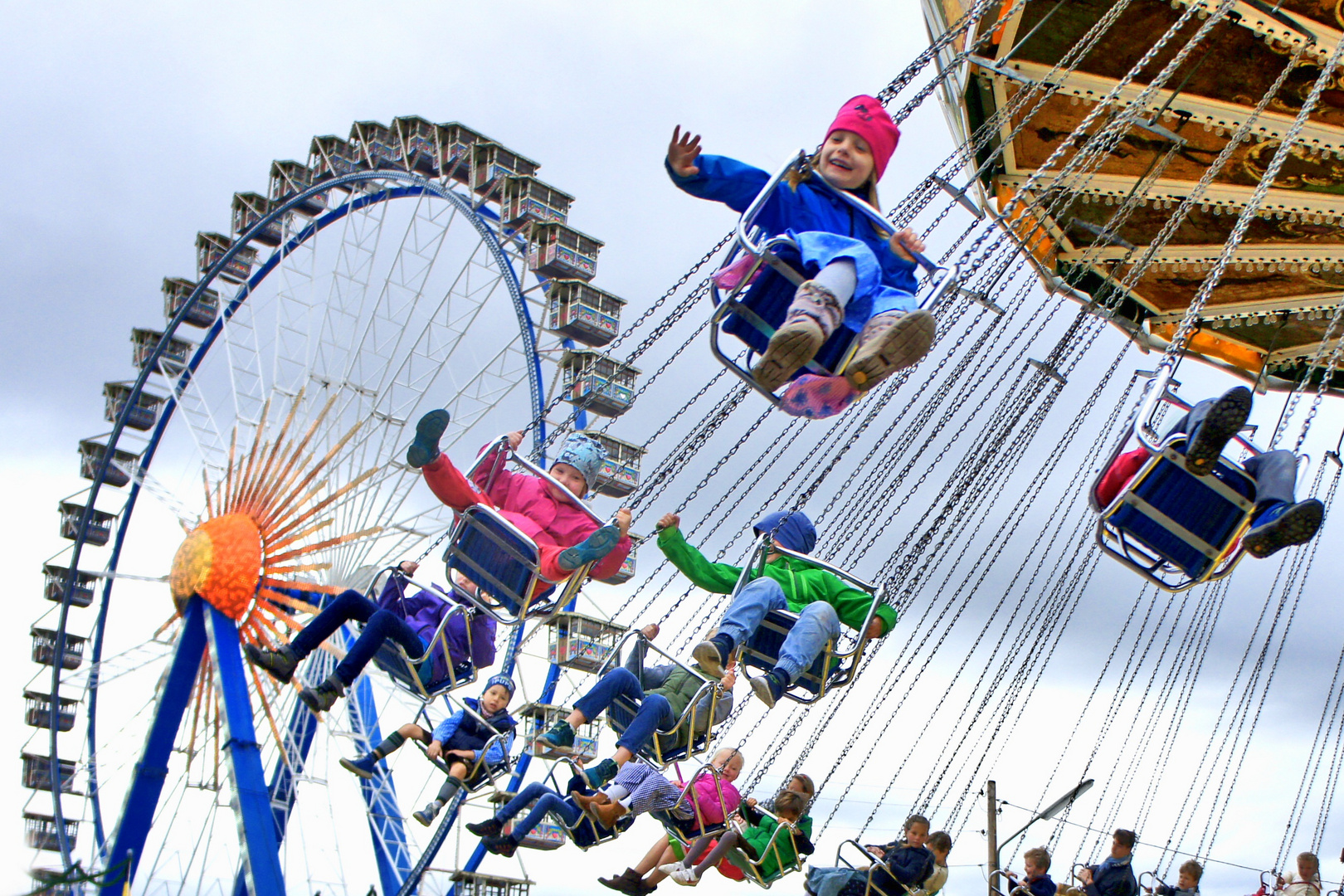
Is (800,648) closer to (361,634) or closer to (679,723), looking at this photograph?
(679,723)

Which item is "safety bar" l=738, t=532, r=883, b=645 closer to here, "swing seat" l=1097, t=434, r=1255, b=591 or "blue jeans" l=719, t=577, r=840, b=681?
"blue jeans" l=719, t=577, r=840, b=681

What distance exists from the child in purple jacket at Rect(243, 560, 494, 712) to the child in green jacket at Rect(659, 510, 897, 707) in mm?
1054

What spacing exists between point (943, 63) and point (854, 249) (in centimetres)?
329

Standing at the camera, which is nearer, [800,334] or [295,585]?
[800,334]

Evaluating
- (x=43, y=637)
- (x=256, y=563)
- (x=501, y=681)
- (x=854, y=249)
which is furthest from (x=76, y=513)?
(x=854, y=249)

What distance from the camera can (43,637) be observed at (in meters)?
21.4

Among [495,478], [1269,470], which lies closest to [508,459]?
[495,478]

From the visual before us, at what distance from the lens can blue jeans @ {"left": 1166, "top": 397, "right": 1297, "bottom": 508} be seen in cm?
620

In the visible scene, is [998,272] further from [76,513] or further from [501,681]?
[76,513]

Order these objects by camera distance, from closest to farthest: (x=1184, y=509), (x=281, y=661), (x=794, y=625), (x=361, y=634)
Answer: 1. (x=1184, y=509)
2. (x=281, y=661)
3. (x=361, y=634)
4. (x=794, y=625)

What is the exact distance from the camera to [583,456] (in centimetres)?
779

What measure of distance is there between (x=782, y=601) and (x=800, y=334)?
1.76 m

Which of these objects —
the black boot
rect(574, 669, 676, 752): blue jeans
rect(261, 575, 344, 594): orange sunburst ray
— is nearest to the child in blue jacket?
rect(574, 669, 676, 752): blue jeans

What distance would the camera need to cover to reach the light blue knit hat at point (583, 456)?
776cm
